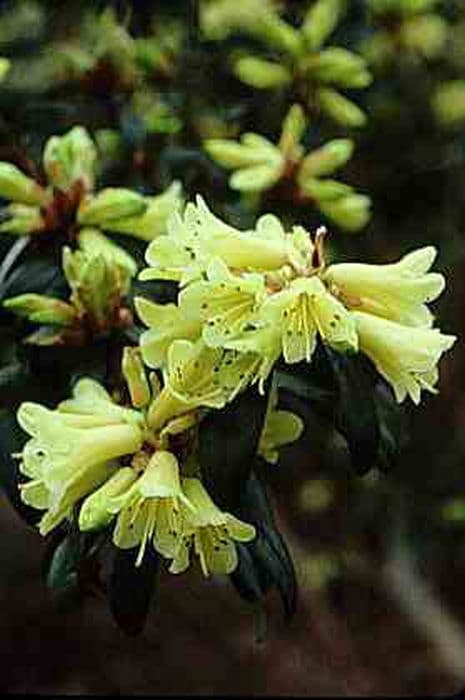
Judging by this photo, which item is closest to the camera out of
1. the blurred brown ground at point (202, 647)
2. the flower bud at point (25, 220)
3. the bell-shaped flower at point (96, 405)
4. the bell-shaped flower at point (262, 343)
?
the bell-shaped flower at point (262, 343)

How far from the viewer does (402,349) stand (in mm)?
1009

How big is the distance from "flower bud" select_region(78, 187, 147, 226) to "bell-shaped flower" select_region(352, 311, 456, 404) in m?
0.35

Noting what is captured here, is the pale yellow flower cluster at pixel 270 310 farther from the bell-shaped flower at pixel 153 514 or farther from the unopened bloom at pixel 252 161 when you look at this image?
the unopened bloom at pixel 252 161

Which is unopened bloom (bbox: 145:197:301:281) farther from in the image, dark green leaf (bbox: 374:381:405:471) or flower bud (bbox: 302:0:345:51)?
flower bud (bbox: 302:0:345:51)

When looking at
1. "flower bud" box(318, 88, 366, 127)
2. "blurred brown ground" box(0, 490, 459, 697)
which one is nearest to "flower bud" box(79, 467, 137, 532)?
"flower bud" box(318, 88, 366, 127)

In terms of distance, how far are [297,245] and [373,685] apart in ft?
6.31

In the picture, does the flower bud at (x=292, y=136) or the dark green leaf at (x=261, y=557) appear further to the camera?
the flower bud at (x=292, y=136)

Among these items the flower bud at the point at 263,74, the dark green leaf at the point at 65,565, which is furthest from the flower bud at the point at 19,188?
the flower bud at the point at 263,74

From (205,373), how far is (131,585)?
0.72ft

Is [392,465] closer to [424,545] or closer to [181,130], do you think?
[181,130]

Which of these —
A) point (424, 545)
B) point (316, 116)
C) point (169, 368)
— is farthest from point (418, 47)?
point (169, 368)

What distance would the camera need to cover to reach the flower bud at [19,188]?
4.26 feet

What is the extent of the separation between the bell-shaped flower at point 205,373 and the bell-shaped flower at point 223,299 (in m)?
0.02

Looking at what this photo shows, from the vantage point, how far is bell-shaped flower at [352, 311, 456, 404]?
1005 millimetres
